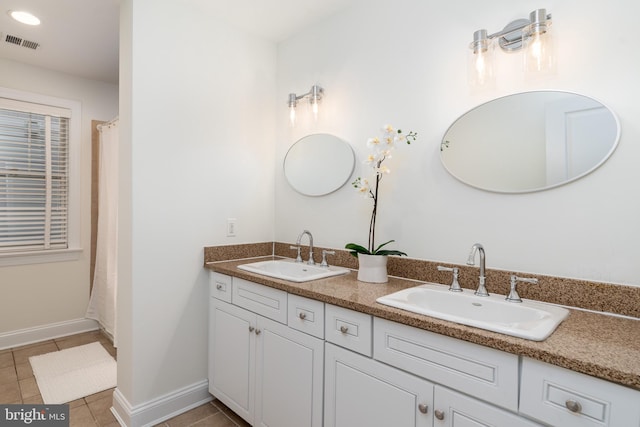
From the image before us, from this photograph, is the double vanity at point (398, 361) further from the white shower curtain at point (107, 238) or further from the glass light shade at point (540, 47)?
the white shower curtain at point (107, 238)

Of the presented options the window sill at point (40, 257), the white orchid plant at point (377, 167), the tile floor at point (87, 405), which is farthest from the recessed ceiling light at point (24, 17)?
the tile floor at point (87, 405)

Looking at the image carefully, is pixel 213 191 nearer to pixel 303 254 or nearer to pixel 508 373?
pixel 303 254

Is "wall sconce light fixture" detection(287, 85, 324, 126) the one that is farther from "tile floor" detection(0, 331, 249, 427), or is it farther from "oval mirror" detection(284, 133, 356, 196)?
"tile floor" detection(0, 331, 249, 427)

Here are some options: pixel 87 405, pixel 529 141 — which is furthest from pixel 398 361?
pixel 87 405

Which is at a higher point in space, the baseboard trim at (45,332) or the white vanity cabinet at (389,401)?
the white vanity cabinet at (389,401)

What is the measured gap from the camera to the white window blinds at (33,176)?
→ 9.78 ft

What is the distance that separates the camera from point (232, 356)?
2016 mm

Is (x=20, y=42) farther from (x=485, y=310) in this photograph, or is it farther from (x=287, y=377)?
(x=485, y=310)

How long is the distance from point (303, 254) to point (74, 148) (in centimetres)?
264

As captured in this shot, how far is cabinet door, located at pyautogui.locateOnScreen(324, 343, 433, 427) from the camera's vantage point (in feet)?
3.86

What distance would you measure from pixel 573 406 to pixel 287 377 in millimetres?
1180

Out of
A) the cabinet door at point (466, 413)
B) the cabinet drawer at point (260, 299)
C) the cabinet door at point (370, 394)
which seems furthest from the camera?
the cabinet drawer at point (260, 299)

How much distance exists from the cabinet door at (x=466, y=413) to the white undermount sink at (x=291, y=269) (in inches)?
34.4

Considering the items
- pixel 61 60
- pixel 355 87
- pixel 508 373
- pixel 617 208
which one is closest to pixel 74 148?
pixel 61 60
